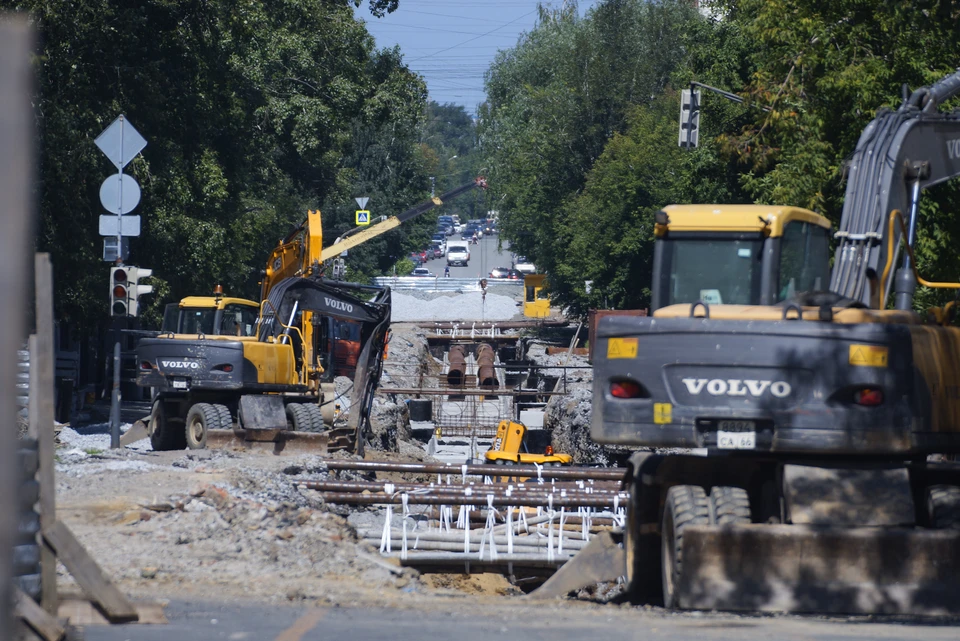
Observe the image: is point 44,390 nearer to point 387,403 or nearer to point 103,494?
point 103,494

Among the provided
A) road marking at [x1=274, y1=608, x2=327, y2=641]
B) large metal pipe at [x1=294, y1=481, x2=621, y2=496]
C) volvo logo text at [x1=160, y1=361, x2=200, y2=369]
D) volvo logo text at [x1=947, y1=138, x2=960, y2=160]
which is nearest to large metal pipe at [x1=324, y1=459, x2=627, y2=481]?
large metal pipe at [x1=294, y1=481, x2=621, y2=496]

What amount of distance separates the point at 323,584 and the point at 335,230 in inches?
2311

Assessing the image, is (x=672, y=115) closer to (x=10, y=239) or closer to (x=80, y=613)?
(x=80, y=613)

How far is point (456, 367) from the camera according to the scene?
2035 inches

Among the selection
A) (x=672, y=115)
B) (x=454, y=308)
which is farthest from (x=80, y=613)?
(x=454, y=308)

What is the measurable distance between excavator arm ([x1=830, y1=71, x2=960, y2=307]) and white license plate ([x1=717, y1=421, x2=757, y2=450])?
2.72m

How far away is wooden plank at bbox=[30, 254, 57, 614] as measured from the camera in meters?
6.32

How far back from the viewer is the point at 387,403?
38.9m

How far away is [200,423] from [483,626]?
50.7 feet

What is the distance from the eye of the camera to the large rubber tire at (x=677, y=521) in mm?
8375

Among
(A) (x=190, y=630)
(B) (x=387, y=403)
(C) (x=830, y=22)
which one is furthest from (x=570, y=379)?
(A) (x=190, y=630)

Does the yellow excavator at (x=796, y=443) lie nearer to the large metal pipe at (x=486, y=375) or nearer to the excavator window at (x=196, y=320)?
the excavator window at (x=196, y=320)

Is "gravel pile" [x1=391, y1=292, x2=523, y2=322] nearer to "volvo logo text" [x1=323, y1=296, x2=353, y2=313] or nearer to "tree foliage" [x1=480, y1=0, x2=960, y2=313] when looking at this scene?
"tree foliage" [x1=480, y1=0, x2=960, y2=313]

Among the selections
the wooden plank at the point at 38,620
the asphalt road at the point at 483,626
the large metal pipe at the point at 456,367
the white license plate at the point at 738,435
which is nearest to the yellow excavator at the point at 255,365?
the asphalt road at the point at 483,626
